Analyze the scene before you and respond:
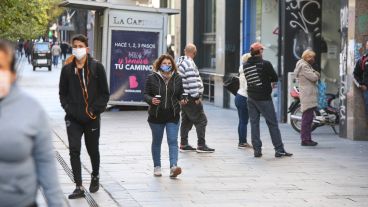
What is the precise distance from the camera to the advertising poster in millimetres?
20641

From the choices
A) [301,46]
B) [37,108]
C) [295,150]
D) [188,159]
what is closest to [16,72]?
[37,108]

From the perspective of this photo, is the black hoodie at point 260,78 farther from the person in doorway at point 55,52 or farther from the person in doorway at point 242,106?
the person in doorway at point 55,52

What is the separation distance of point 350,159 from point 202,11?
1490 cm

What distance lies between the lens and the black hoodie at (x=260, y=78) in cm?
1222

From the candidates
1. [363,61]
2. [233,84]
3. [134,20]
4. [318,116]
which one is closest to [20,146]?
[233,84]

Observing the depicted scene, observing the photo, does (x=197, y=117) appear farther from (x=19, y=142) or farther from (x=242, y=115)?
(x=19, y=142)

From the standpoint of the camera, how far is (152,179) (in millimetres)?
10164

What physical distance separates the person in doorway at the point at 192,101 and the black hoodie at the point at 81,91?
12.7 feet

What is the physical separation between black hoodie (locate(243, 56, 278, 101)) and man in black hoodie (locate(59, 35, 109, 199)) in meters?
3.88

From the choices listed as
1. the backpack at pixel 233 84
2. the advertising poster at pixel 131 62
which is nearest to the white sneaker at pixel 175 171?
the backpack at pixel 233 84

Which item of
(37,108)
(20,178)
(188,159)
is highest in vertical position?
(37,108)

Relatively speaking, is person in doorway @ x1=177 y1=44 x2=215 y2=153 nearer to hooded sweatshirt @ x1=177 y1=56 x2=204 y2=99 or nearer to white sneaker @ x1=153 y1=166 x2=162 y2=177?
hooded sweatshirt @ x1=177 y1=56 x2=204 y2=99

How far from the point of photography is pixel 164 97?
1023 centimetres

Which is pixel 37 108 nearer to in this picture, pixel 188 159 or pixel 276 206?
pixel 276 206
